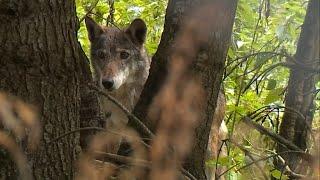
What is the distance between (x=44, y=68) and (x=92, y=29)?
12.6ft

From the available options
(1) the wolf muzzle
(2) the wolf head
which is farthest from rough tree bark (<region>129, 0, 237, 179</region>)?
(2) the wolf head

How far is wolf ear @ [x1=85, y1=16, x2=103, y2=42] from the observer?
6.32 metres

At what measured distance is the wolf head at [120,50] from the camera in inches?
250

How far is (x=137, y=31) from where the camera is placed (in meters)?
6.46

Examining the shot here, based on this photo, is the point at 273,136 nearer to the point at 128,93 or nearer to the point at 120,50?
the point at 128,93

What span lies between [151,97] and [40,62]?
3.71 ft

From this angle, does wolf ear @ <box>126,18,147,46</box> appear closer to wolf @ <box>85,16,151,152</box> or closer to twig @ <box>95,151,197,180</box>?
wolf @ <box>85,16,151,152</box>

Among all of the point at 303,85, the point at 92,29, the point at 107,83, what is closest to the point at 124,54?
the point at 92,29

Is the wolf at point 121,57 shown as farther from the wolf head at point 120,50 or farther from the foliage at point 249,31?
the foliage at point 249,31

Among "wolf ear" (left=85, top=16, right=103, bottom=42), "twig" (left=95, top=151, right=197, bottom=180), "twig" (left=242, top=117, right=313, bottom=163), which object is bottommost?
"twig" (left=95, top=151, right=197, bottom=180)

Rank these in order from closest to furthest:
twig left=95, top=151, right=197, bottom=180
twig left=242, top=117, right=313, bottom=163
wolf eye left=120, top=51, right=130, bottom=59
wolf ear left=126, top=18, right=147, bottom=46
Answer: twig left=95, top=151, right=197, bottom=180 < twig left=242, top=117, right=313, bottom=163 < wolf ear left=126, top=18, right=147, bottom=46 < wolf eye left=120, top=51, right=130, bottom=59

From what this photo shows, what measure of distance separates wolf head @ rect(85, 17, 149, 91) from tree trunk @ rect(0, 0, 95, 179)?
3.43 meters

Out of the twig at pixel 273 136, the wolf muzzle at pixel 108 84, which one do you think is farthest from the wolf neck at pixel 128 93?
the twig at pixel 273 136

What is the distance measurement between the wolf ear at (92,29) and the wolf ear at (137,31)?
1.05ft
